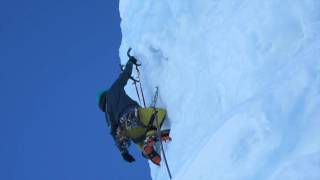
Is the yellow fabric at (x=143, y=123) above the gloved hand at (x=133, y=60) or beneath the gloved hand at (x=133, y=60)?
beneath

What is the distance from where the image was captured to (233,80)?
4598 mm

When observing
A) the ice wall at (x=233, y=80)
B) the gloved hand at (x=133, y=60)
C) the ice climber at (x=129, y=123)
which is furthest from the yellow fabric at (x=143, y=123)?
the gloved hand at (x=133, y=60)

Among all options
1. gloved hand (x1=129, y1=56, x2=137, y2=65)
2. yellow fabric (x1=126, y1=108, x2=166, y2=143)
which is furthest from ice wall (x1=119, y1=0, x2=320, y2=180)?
yellow fabric (x1=126, y1=108, x2=166, y2=143)

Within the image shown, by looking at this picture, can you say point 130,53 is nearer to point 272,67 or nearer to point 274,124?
point 272,67

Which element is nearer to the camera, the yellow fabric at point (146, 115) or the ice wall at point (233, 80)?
the ice wall at point (233, 80)

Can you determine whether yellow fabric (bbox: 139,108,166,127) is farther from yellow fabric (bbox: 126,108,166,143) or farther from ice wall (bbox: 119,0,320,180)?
ice wall (bbox: 119,0,320,180)

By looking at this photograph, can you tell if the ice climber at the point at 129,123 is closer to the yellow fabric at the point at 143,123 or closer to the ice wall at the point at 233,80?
the yellow fabric at the point at 143,123

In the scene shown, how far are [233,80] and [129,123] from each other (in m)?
1.72

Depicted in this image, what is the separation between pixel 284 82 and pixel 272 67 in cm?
90

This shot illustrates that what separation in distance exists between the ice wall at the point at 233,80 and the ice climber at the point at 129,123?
22cm

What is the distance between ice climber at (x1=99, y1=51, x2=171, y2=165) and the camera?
588cm

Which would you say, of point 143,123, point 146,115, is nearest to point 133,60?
point 146,115

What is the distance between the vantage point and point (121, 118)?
602 cm

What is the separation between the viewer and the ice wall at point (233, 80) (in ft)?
9.17
